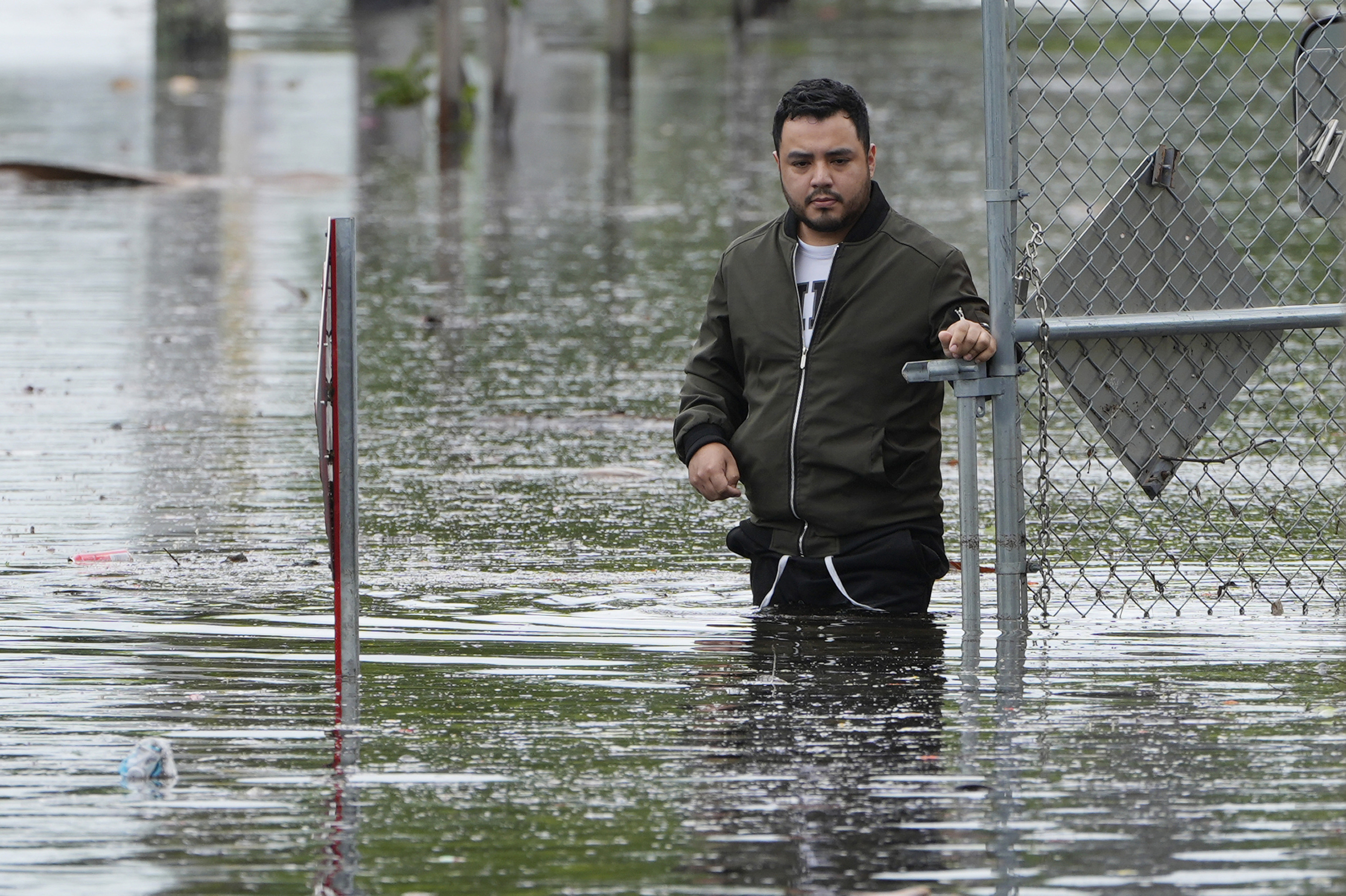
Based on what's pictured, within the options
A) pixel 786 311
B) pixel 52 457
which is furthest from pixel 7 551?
pixel 786 311

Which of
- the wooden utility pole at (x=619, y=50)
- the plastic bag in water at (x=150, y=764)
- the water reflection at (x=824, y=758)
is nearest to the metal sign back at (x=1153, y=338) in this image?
the water reflection at (x=824, y=758)

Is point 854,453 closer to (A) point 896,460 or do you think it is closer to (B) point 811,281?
(A) point 896,460

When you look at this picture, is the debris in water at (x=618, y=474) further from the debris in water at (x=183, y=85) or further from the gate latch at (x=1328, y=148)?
the debris in water at (x=183, y=85)

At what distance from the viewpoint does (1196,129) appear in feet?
17.0

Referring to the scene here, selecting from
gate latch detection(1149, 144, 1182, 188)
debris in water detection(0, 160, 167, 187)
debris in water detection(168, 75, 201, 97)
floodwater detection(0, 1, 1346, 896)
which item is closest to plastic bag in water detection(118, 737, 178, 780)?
floodwater detection(0, 1, 1346, 896)

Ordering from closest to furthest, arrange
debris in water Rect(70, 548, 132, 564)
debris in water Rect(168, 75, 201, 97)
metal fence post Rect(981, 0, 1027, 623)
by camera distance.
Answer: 1. metal fence post Rect(981, 0, 1027, 623)
2. debris in water Rect(70, 548, 132, 564)
3. debris in water Rect(168, 75, 201, 97)

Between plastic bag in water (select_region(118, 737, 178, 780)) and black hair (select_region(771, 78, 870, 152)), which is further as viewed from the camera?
black hair (select_region(771, 78, 870, 152))

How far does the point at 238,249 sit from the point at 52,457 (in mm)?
6021

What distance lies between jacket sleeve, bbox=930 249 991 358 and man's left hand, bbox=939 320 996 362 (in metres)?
0.21

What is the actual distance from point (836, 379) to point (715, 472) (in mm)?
374

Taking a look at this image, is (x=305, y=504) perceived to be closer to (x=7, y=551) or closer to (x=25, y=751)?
(x=7, y=551)

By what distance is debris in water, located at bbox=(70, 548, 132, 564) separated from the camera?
626 cm

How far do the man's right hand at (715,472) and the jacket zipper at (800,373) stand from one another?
0.14 metres

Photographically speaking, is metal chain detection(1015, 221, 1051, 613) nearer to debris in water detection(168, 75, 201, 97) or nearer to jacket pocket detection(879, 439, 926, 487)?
jacket pocket detection(879, 439, 926, 487)
